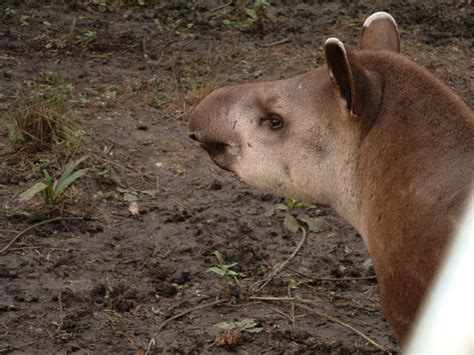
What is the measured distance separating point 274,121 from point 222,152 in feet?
1.37

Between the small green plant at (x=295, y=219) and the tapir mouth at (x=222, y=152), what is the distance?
2019 mm

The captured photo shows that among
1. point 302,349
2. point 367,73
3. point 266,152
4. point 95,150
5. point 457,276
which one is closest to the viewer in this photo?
point 457,276

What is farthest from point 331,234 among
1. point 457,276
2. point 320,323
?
point 457,276

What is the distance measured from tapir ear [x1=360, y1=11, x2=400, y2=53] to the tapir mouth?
97 centimetres

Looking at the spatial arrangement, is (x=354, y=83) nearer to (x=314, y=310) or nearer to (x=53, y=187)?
(x=314, y=310)

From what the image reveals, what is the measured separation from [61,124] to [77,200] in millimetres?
1021

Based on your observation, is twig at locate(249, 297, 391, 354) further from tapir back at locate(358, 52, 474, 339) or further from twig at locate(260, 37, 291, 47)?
twig at locate(260, 37, 291, 47)

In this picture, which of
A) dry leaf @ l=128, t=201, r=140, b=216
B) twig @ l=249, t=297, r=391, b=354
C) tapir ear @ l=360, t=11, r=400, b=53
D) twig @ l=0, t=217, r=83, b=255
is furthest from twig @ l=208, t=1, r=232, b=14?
tapir ear @ l=360, t=11, r=400, b=53

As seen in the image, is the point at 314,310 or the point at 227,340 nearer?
the point at 227,340

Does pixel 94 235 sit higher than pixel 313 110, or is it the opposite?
pixel 313 110

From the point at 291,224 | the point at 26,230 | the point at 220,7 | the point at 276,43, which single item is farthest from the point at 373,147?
the point at 220,7

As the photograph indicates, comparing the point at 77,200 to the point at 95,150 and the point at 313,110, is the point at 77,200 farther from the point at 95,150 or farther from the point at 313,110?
the point at 313,110

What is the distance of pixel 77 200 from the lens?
28.3 ft

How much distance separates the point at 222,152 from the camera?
6699mm
